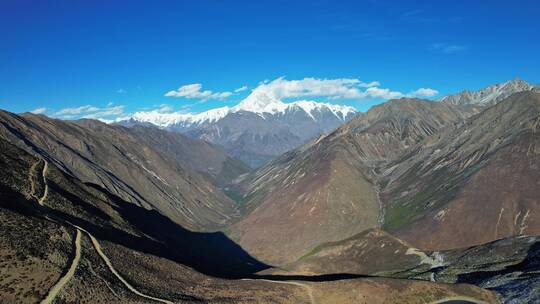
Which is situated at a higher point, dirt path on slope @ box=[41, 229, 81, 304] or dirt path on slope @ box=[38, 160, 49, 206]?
dirt path on slope @ box=[38, 160, 49, 206]

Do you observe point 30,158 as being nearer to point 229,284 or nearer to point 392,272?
point 229,284

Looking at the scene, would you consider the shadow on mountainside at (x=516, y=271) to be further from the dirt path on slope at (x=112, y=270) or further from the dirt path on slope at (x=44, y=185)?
the dirt path on slope at (x=44, y=185)

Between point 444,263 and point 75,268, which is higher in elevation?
point 444,263

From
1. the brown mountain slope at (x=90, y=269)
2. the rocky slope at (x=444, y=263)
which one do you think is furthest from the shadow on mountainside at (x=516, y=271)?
the brown mountain slope at (x=90, y=269)

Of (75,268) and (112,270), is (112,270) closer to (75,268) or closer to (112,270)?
(112,270)

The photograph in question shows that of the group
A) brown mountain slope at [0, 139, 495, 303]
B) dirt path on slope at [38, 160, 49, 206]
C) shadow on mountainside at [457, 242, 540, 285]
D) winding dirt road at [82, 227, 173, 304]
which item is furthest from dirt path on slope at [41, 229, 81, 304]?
shadow on mountainside at [457, 242, 540, 285]

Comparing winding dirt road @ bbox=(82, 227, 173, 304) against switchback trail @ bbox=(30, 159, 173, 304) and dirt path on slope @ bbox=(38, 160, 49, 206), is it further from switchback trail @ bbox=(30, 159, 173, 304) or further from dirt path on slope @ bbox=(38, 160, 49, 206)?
dirt path on slope @ bbox=(38, 160, 49, 206)

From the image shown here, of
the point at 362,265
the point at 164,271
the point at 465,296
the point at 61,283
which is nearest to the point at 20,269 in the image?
the point at 61,283

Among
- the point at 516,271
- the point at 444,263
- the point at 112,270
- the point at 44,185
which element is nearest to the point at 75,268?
the point at 112,270
